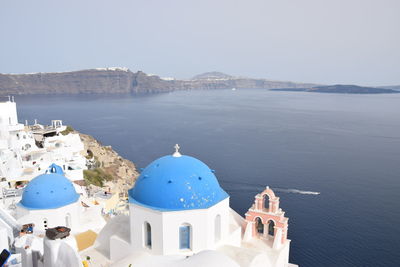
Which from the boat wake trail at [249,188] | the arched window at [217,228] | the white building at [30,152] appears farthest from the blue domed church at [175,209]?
the boat wake trail at [249,188]

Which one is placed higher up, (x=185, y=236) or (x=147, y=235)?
(x=185, y=236)

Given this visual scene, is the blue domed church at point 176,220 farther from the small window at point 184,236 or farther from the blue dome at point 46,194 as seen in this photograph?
the blue dome at point 46,194

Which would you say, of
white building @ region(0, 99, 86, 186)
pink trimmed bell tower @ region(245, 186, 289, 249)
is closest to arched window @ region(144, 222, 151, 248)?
pink trimmed bell tower @ region(245, 186, 289, 249)

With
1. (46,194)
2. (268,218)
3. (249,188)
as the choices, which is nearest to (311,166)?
(249,188)

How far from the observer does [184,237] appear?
1279cm

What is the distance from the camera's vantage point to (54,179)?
19.5m

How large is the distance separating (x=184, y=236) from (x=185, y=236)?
0.13 ft

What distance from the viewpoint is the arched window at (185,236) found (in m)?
12.7

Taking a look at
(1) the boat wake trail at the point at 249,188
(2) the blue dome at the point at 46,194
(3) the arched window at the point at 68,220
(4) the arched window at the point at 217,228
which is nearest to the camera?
(4) the arched window at the point at 217,228

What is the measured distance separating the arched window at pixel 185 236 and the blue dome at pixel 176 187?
0.88 metres

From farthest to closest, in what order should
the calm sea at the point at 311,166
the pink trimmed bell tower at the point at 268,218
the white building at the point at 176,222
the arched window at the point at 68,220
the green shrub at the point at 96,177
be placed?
the green shrub at the point at 96,177 < the calm sea at the point at 311,166 < the arched window at the point at 68,220 < the pink trimmed bell tower at the point at 268,218 < the white building at the point at 176,222

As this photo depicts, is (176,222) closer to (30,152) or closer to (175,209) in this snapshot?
(175,209)

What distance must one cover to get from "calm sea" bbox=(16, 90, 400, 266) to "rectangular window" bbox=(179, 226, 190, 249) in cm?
1821

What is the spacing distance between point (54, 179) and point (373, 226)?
3001 centimetres
